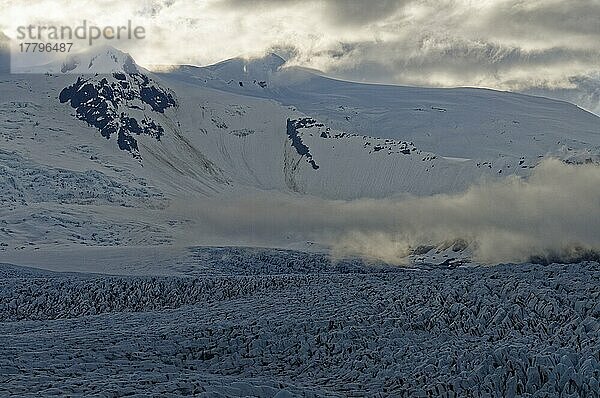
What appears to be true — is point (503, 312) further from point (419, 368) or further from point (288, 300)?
point (288, 300)

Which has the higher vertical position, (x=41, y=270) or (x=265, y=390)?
(x=265, y=390)

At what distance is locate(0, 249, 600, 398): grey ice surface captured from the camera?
33375mm

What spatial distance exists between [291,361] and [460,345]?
968 centimetres

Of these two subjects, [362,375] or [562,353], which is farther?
[362,375]

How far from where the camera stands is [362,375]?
130ft

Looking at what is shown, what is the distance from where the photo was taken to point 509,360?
3494cm

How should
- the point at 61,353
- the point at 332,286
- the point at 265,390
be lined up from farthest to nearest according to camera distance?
the point at 332,286, the point at 61,353, the point at 265,390

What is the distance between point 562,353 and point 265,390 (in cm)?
1370

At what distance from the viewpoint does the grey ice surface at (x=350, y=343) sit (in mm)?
33375

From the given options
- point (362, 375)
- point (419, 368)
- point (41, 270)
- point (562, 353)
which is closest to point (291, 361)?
point (362, 375)

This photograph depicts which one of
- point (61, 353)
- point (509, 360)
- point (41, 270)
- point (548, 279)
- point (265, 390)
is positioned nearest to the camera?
point (265, 390)

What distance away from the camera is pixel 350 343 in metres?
45.3

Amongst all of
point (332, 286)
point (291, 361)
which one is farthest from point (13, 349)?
point (332, 286)

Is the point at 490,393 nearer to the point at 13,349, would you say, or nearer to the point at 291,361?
the point at 291,361
